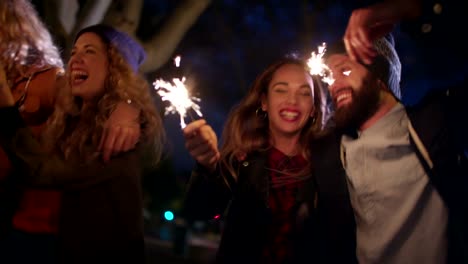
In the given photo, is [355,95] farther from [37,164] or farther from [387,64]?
[37,164]

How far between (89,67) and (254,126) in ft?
3.99

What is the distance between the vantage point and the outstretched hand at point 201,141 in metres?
2.57

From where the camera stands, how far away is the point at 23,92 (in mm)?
2887

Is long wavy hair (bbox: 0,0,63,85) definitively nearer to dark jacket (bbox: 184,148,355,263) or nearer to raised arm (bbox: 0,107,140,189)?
raised arm (bbox: 0,107,140,189)

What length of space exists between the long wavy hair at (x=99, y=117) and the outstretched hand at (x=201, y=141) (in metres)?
0.36

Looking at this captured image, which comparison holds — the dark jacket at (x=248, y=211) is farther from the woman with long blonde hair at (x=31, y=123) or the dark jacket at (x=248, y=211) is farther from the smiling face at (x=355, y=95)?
the woman with long blonde hair at (x=31, y=123)

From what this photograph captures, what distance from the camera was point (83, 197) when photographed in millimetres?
2623

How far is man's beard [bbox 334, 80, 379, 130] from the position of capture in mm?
2889

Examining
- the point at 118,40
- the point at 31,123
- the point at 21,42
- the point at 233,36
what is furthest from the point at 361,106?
Result: the point at 233,36

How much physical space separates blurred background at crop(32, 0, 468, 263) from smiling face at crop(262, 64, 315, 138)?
436 millimetres

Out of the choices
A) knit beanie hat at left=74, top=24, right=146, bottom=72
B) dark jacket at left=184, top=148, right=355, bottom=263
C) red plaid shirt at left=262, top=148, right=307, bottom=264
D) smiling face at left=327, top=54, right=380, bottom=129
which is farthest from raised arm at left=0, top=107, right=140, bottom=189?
smiling face at left=327, top=54, right=380, bottom=129

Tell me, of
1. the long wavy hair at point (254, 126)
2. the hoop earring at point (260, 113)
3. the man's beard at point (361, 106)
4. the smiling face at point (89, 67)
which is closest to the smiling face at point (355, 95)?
the man's beard at point (361, 106)

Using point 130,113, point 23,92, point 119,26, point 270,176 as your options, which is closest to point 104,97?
point 130,113

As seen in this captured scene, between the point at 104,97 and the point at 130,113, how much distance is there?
27 centimetres
